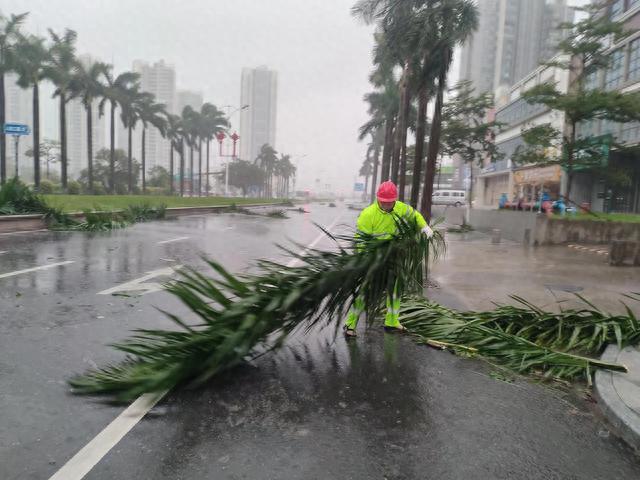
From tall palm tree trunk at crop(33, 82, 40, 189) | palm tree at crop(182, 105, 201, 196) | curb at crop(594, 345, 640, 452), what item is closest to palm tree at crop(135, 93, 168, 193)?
palm tree at crop(182, 105, 201, 196)

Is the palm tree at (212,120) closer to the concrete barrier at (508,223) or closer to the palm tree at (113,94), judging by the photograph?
the palm tree at (113,94)

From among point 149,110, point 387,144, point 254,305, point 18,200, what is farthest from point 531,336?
point 149,110

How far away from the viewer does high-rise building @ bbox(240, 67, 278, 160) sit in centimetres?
13725

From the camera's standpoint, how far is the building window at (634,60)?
30.5m

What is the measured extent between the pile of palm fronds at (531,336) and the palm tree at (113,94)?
53270 mm

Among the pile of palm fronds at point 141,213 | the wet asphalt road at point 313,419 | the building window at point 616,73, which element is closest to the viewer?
the wet asphalt road at point 313,419

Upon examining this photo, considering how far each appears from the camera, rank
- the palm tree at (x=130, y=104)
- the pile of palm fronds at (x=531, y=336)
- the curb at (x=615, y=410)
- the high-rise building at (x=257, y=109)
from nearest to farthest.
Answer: the curb at (x=615, y=410) < the pile of palm fronds at (x=531, y=336) < the palm tree at (x=130, y=104) < the high-rise building at (x=257, y=109)

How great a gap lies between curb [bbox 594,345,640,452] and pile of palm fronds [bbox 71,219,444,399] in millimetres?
1798

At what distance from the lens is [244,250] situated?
12.4 metres

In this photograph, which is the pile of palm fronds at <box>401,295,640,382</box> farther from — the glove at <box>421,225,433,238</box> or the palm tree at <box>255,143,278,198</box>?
the palm tree at <box>255,143,278,198</box>

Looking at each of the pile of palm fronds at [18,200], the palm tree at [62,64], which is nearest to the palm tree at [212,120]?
the palm tree at [62,64]

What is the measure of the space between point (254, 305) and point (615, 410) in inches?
108

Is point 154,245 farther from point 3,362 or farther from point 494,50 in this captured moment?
point 494,50

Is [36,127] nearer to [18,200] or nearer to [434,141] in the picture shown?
[18,200]
